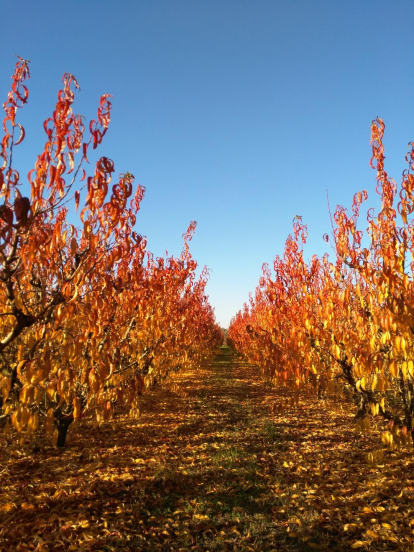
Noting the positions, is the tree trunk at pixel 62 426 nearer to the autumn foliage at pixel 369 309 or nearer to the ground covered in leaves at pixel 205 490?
the ground covered in leaves at pixel 205 490

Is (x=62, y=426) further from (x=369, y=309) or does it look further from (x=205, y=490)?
(x=369, y=309)

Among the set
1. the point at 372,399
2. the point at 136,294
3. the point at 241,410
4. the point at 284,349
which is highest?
the point at 136,294

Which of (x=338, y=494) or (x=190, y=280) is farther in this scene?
(x=190, y=280)

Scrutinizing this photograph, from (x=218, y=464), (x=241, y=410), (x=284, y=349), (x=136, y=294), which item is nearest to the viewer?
(x=218, y=464)

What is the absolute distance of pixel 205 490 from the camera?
15.0 ft

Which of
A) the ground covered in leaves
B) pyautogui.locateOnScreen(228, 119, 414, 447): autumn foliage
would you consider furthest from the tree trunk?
pyautogui.locateOnScreen(228, 119, 414, 447): autumn foliage

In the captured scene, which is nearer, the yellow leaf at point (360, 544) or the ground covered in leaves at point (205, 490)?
the yellow leaf at point (360, 544)

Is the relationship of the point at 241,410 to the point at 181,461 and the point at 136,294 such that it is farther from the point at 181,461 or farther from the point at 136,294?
the point at 136,294

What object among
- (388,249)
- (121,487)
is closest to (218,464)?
(121,487)

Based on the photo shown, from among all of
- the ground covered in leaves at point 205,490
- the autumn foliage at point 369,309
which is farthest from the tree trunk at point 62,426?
the autumn foliage at point 369,309

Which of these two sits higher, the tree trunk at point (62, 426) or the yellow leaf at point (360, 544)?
the tree trunk at point (62, 426)

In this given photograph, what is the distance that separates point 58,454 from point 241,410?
Answer: 5.38 meters

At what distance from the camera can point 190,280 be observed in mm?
9930

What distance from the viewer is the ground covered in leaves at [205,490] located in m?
3.43
